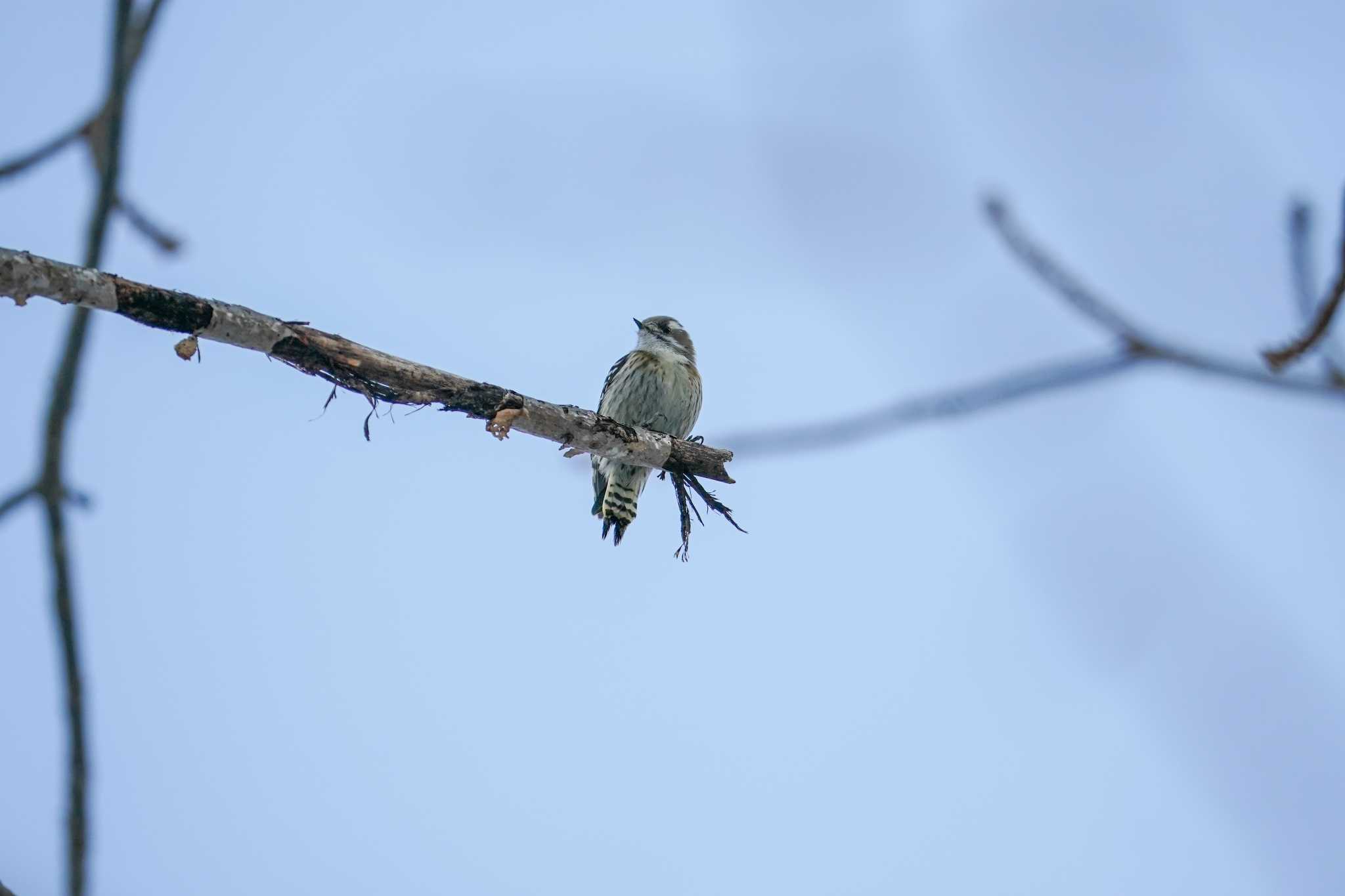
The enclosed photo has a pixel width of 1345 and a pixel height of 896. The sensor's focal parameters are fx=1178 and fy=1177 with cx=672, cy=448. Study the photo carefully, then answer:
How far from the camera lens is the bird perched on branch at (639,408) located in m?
8.15

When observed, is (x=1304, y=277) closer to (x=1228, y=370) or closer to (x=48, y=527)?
(x=1228, y=370)

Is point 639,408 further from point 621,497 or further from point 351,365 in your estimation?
point 351,365

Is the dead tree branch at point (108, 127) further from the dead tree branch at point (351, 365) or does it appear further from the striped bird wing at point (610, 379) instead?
the striped bird wing at point (610, 379)

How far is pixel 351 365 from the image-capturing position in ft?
14.9

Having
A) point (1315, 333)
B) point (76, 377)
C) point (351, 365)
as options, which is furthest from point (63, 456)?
point (1315, 333)

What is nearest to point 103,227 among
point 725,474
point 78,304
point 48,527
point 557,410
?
point 78,304

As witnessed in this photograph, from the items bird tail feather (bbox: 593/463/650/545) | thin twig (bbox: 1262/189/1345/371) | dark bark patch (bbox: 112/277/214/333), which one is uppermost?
bird tail feather (bbox: 593/463/650/545)

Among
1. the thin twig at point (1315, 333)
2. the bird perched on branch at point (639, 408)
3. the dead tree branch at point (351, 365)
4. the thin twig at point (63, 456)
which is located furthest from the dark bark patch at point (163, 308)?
the bird perched on branch at point (639, 408)

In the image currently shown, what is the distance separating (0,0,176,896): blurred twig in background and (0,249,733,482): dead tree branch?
6.6 inches

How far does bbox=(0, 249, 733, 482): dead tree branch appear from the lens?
3.63m

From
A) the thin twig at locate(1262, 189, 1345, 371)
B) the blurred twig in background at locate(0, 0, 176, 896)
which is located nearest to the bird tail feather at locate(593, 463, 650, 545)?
the blurred twig in background at locate(0, 0, 176, 896)

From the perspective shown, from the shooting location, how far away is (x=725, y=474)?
6.33 m

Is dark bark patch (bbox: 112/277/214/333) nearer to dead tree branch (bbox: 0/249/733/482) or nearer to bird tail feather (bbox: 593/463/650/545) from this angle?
dead tree branch (bbox: 0/249/733/482)

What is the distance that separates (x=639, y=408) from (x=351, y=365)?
405 centimetres
